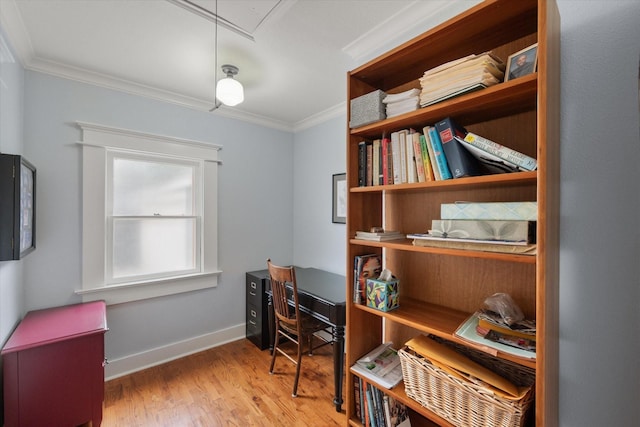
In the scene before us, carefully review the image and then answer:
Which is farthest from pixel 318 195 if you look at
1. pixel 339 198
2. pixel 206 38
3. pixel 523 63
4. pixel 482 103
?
pixel 523 63

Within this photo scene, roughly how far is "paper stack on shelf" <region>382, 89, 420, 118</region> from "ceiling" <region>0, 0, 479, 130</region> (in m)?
0.53

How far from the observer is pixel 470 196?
1276 mm

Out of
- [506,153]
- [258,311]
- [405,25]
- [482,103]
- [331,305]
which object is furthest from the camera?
[258,311]

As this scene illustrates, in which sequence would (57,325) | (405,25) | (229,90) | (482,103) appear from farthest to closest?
(229,90) → (57,325) → (405,25) → (482,103)

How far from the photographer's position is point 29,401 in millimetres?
1552

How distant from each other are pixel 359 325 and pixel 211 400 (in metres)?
1.38

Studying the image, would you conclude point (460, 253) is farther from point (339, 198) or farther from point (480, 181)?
point (339, 198)

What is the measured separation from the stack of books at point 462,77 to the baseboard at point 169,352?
9.19 feet

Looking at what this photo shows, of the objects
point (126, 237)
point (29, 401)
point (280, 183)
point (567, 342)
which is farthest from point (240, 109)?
point (567, 342)

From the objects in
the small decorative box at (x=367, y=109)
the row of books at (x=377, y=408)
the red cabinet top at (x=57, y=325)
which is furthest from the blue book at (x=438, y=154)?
the red cabinet top at (x=57, y=325)

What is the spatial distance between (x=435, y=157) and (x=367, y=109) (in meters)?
0.41

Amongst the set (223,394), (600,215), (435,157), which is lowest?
(223,394)

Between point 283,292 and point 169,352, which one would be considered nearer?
point 283,292

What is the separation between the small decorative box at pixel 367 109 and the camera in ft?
4.26
